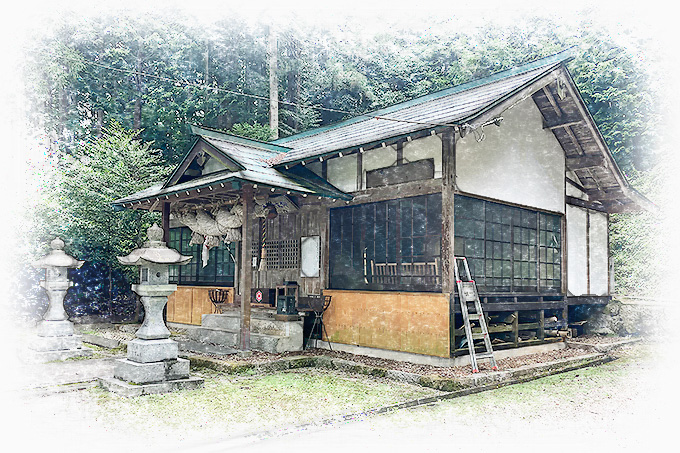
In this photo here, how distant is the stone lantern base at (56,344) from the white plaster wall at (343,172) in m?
6.30

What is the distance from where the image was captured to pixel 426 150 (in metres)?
9.80

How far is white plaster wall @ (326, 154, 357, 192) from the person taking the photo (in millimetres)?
10969

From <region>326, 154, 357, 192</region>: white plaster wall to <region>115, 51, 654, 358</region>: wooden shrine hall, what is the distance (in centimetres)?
4

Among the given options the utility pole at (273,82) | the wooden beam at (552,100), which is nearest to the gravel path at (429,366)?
the wooden beam at (552,100)

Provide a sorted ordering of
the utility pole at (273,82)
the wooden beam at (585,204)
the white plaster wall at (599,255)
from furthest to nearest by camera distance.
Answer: the utility pole at (273,82)
the white plaster wall at (599,255)
the wooden beam at (585,204)

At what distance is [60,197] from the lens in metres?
17.7

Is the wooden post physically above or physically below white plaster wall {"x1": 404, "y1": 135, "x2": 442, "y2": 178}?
below

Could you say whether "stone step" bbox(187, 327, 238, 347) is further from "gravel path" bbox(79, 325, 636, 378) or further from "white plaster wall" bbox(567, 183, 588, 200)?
"white plaster wall" bbox(567, 183, 588, 200)

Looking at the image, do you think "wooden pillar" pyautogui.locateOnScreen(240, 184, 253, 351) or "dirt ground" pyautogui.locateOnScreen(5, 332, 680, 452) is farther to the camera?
"wooden pillar" pyautogui.locateOnScreen(240, 184, 253, 351)

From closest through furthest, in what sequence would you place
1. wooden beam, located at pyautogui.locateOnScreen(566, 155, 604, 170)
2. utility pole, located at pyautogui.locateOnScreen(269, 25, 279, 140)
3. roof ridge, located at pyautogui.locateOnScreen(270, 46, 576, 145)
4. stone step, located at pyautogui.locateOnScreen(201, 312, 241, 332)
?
roof ridge, located at pyautogui.locateOnScreen(270, 46, 576, 145) < stone step, located at pyautogui.locateOnScreen(201, 312, 241, 332) < wooden beam, located at pyautogui.locateOnScreen(566, 155, 604, 170) < utility pole, located at pyautogui.locateOnScreen(269, 25, 279, 140)

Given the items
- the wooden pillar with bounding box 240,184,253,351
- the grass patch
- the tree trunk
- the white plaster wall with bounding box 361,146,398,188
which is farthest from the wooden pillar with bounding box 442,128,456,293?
the tree trunk

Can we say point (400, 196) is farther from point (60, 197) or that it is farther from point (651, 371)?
point (60, 197)

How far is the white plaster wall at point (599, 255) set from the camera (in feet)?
44.8

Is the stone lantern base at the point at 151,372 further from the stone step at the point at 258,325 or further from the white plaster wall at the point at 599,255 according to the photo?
the white plaster wall at the point at 599,255
